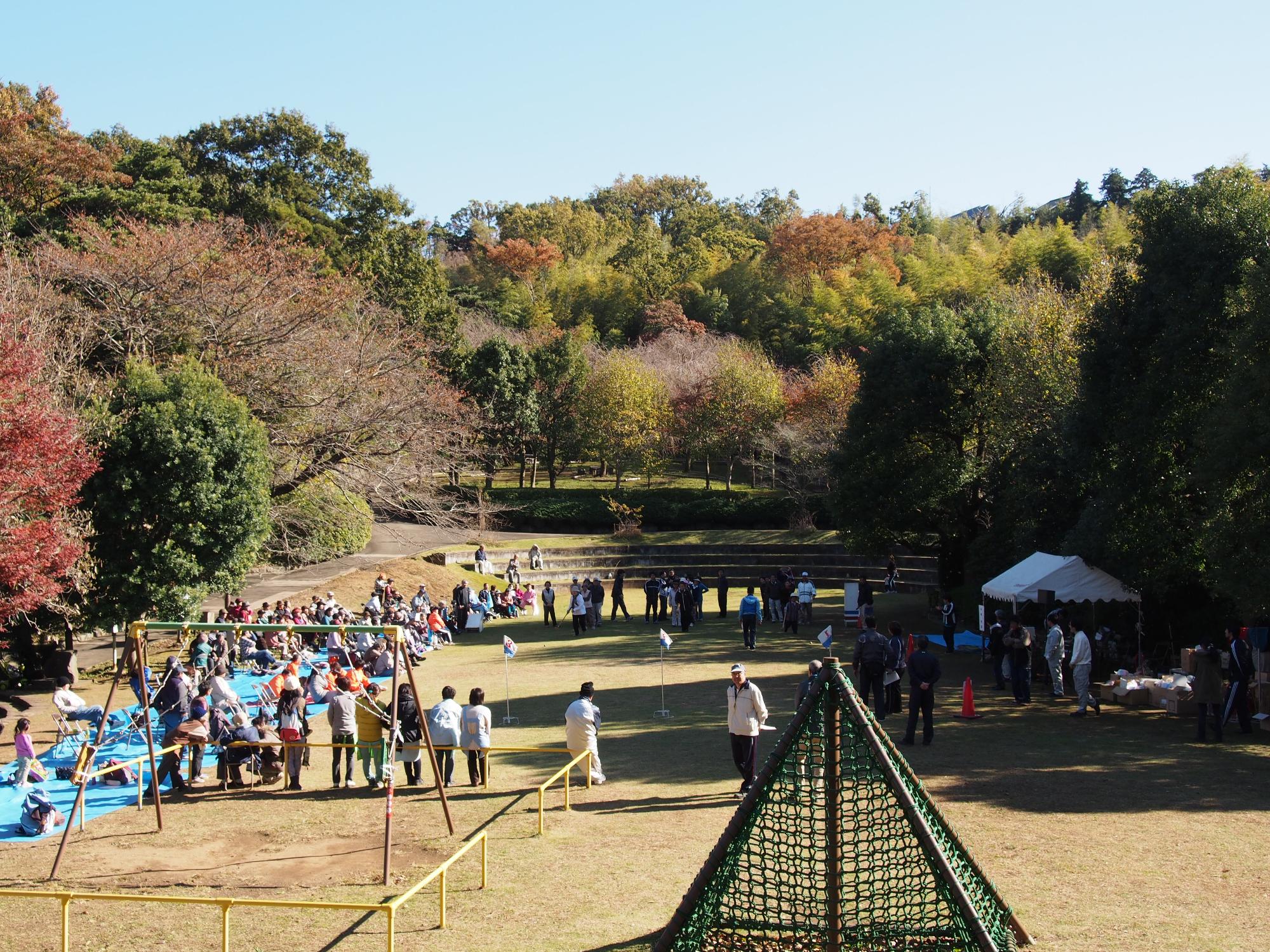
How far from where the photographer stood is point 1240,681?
1460 centimetres

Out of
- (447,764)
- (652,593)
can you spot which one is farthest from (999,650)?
(652,593)

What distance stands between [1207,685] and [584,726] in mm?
8540

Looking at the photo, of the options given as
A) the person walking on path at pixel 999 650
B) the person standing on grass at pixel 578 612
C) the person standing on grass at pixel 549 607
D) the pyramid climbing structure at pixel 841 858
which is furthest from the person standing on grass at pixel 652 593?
the pyramid climbing structure at pixel 841 858

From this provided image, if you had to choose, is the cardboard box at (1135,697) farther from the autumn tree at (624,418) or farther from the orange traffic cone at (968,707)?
the autumn tree at (624,418)

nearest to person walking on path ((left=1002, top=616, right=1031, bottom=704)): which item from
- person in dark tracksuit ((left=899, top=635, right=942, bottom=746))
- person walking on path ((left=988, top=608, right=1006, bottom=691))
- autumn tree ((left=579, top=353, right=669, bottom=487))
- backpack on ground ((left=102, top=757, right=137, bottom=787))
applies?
person walking on path ((left=988, top=608, right=1006, bottom=691))

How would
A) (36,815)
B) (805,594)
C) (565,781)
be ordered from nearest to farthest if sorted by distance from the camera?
1. (36,815)
2. (565,781)
3. (805,594)

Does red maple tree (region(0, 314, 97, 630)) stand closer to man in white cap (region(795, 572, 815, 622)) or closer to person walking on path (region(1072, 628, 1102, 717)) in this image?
person walking on path (region(1072, 628, 1102, 717))

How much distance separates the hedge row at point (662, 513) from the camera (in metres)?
45.4

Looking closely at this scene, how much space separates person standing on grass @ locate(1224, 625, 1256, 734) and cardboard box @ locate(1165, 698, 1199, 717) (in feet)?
3.03

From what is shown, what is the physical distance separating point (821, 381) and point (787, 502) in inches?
223

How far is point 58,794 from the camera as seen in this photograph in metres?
13.3

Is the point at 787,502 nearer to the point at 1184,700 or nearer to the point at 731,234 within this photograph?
the point at 1184,700

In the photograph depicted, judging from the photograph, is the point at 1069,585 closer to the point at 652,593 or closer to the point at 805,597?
the point at 805,597

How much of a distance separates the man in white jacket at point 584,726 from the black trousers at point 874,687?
12.9ft
